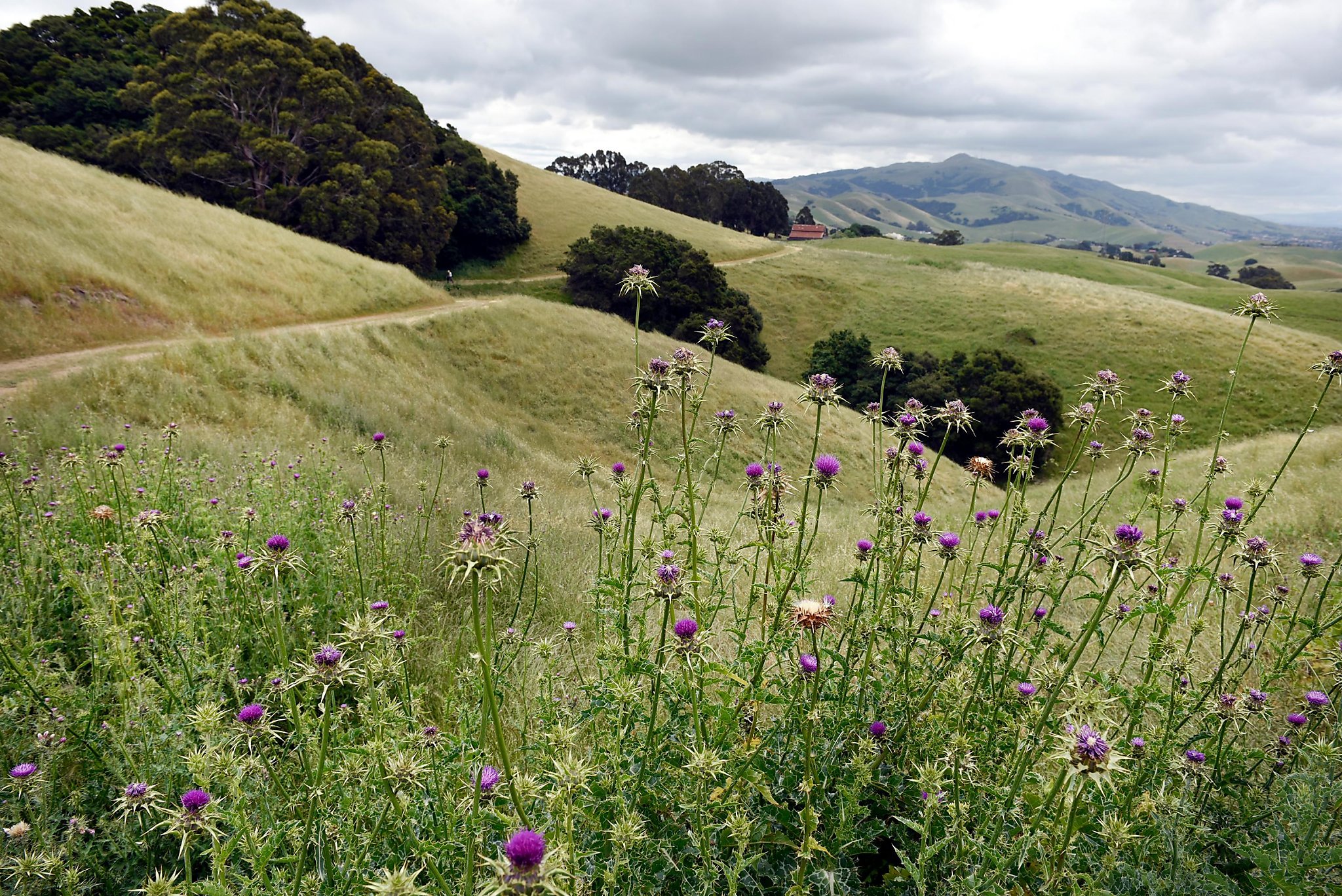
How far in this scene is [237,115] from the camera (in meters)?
38.0

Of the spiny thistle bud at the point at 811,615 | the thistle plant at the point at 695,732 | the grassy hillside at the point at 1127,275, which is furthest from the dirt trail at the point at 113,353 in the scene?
the grassy hillside at the point at 1127,275

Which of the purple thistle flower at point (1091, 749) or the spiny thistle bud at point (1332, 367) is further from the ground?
the spiny thistle bud at point (1332, 367)

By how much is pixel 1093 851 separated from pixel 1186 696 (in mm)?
1098

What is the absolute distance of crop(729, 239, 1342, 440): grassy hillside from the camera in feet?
131

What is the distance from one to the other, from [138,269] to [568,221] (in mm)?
45516

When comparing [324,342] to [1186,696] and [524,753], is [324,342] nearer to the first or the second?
[524,753]

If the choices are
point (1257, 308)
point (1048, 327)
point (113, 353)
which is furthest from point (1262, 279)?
point (113, 353)

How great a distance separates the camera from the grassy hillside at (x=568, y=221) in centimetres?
5556

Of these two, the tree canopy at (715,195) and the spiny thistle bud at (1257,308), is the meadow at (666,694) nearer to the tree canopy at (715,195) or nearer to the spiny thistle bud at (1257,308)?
the spiny thistle bud at (1257,308)

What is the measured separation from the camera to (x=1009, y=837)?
3148 mm

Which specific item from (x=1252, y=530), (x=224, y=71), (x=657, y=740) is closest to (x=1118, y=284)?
(x=1252, y=530)

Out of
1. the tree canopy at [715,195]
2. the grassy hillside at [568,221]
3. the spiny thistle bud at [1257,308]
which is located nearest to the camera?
the spiny thistle bud at [1257,308]

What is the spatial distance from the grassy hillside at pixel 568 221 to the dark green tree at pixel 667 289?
5.46 m

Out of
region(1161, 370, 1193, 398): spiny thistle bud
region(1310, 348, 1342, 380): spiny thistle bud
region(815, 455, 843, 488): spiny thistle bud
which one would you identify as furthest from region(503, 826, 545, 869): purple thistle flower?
region(1310, 348, 1342, 380): spiny thistle bud
